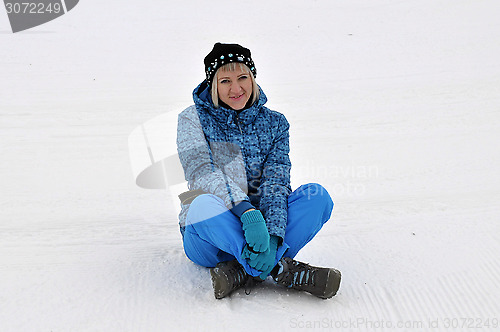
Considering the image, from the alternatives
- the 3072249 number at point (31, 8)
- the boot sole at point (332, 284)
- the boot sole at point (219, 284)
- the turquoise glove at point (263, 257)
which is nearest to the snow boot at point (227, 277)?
the boot sole at point (219, 284)

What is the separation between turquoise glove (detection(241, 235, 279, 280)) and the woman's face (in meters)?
0.57

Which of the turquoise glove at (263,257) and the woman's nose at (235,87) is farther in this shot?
the woman's nose at (235,87)

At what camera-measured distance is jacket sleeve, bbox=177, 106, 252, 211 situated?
6.59 feet

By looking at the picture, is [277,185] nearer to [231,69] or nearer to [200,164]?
[200,164]

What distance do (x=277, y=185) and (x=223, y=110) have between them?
1.24 ft

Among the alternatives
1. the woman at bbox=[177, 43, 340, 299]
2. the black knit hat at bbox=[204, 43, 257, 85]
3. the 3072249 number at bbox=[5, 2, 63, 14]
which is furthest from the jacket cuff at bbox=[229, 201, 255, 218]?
the 3072249 number at bbox=[5, 2, 63, 14]

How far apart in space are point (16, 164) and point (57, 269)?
5.02 feet

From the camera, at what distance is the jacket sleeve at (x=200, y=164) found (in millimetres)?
2008

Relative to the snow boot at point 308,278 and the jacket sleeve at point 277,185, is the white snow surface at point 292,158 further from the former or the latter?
the jacket sleeve at point 277,185

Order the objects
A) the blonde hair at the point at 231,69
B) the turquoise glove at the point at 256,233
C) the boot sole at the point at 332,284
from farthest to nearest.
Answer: the blonde hair at the point at 231,69 → the boot sole at the point at 332,284 → the turquoise glove at the point at 256,233

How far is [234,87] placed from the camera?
82.0 inches

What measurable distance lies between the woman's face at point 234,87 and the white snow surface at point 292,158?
74 centimetres

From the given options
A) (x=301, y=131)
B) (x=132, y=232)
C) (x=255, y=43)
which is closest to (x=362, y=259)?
(x=132, y=232)

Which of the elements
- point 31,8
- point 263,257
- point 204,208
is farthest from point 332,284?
point 31,8
